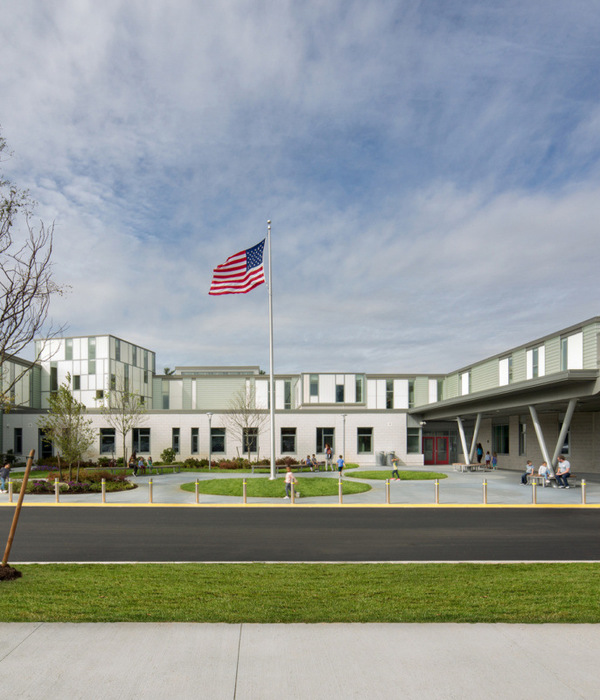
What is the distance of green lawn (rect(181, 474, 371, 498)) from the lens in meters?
23.9

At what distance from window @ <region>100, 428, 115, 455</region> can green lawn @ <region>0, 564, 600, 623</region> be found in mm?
35634

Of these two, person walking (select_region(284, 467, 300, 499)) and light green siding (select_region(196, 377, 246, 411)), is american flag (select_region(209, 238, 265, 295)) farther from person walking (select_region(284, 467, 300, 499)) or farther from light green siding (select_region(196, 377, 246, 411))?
light green siding (select_region(196, 377, 246, 411))

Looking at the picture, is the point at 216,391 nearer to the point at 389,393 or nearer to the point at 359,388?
the point at 359,388

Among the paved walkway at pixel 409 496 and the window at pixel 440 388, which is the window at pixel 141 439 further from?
the window at pixel 440 388

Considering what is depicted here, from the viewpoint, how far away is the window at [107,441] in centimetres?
4366

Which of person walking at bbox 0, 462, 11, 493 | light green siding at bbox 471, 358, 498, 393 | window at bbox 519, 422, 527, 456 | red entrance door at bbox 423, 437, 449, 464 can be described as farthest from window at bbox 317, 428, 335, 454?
person walking at bbox 0, 462, 11, 493

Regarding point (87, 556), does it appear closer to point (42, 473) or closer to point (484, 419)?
point (42, 473)

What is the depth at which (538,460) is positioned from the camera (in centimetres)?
3812

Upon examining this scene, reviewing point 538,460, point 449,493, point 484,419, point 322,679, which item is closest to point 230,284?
point 449,493

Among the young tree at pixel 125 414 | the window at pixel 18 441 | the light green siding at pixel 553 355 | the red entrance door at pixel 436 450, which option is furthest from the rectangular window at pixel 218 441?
the light green siding at pixel 553 355

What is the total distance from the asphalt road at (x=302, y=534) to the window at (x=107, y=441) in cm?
2441

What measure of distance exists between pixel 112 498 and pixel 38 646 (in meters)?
18.5

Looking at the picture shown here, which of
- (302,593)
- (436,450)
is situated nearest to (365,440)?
(436,450)

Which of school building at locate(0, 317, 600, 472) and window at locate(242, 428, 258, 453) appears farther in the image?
window at locate(242, 428, 258, 453)
